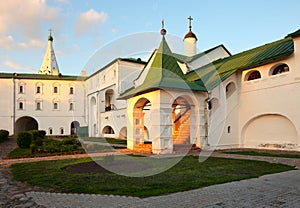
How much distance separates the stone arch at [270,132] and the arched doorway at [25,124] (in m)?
33.9

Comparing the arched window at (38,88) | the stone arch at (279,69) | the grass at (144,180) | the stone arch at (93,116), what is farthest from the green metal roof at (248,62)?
the arched window at (38,88)

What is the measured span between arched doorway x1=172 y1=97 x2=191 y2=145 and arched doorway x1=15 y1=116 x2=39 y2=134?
28.5m

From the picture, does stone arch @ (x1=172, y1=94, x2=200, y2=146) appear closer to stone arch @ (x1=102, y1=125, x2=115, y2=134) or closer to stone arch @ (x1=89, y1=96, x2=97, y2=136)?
stone arch @ (x1=102, y1=125, x2=115, y2=134)

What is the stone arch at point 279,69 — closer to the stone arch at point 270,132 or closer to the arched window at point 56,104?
the stone arch at point 270,132

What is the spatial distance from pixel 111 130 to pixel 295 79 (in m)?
22.4

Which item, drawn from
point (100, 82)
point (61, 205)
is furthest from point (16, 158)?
point (100, 82)

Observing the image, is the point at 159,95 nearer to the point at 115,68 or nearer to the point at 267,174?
the point at 267,174

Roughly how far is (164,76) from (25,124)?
114 ft

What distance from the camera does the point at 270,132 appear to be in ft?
50.2

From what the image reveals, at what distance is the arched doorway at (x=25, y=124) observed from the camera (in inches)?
1538

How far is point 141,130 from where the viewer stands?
16875 millimetres

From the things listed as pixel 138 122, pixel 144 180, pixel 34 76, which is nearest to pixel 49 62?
pixel 34 76

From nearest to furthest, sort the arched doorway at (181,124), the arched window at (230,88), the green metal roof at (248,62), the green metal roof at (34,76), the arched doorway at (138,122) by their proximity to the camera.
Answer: the green metal roof at (248,62)
the arched doorway at (138,122)
the arched window at (230,88)
the arched doorway at (181,124)
the green metal roof at (34,76)

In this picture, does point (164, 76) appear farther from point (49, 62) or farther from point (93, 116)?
point (49, 62)
